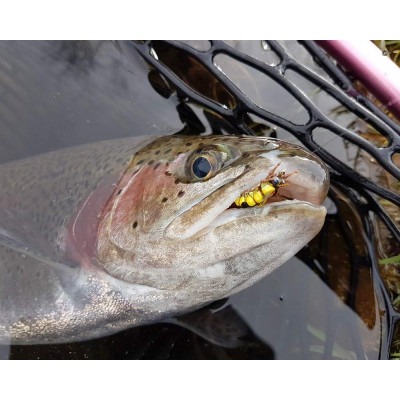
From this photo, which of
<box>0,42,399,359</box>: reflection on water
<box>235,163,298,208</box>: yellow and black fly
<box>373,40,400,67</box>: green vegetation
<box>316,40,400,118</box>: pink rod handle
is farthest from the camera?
<box>373,40,400,67</box>: green vegetation

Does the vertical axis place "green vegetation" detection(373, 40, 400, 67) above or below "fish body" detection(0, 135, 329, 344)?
above

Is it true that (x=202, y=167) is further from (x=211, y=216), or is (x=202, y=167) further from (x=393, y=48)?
(x=393, y=48)

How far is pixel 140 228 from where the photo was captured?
1.70m

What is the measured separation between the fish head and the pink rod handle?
0.79 m

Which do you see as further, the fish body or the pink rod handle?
the pink rod handle

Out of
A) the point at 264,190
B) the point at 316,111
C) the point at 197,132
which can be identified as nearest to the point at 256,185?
the point at 264,190

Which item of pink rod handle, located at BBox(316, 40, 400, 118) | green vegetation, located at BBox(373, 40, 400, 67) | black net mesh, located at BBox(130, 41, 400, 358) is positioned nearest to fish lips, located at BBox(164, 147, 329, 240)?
black net mesh, located at BBox(130, 41, 400, 358)

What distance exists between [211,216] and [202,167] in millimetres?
188

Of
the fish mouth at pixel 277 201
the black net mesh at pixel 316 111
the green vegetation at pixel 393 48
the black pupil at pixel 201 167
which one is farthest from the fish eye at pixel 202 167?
the green vegetation at pixel 393 48

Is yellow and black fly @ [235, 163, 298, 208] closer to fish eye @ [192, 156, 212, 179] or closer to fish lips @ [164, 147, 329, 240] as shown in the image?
fish lips @ [164, 147, 329, 240]

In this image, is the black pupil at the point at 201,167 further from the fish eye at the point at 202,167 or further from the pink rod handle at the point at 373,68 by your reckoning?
the pink rod handle at the point at 373,68

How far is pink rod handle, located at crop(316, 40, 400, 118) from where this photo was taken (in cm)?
208

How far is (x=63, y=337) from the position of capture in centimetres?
212
